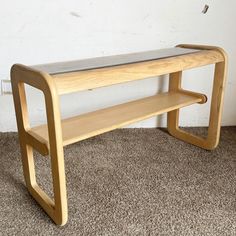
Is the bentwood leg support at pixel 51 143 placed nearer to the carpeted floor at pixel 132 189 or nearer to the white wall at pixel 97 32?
the carpeted floor at pixel 132 189

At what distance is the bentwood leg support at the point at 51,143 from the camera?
0.79 metres

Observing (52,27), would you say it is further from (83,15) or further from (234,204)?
(234,204)

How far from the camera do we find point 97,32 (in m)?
1.40

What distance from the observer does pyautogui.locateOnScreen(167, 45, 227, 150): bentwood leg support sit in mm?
1281

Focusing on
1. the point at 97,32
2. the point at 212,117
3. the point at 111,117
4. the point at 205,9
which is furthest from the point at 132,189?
the point at 205,9

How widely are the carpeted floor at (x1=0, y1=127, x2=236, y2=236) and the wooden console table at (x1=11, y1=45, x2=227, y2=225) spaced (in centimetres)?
8

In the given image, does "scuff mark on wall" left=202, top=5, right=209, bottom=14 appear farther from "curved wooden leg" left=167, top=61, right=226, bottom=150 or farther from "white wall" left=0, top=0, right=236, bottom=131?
"curved wooden leg" left=167, top=61, right=226, bottom=150

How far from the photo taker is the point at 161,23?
1.43m

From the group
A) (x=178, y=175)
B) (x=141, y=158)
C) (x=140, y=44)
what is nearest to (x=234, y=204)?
(x=178, y=175)

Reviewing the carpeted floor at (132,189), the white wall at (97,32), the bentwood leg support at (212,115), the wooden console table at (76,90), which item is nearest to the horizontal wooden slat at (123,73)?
the wooden console table at (76,90)

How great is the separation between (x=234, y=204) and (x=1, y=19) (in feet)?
4.13

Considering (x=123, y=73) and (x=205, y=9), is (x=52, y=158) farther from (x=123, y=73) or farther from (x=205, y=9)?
(x=205, y=9)

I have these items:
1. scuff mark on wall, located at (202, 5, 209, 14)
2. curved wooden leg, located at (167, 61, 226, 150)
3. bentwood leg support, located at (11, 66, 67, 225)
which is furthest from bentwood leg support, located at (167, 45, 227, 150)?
bentwood leg support, located at (11, 66, 67, 225)

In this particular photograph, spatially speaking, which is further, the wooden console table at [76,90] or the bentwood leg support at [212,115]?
the bentwood leg support at [212,115]
